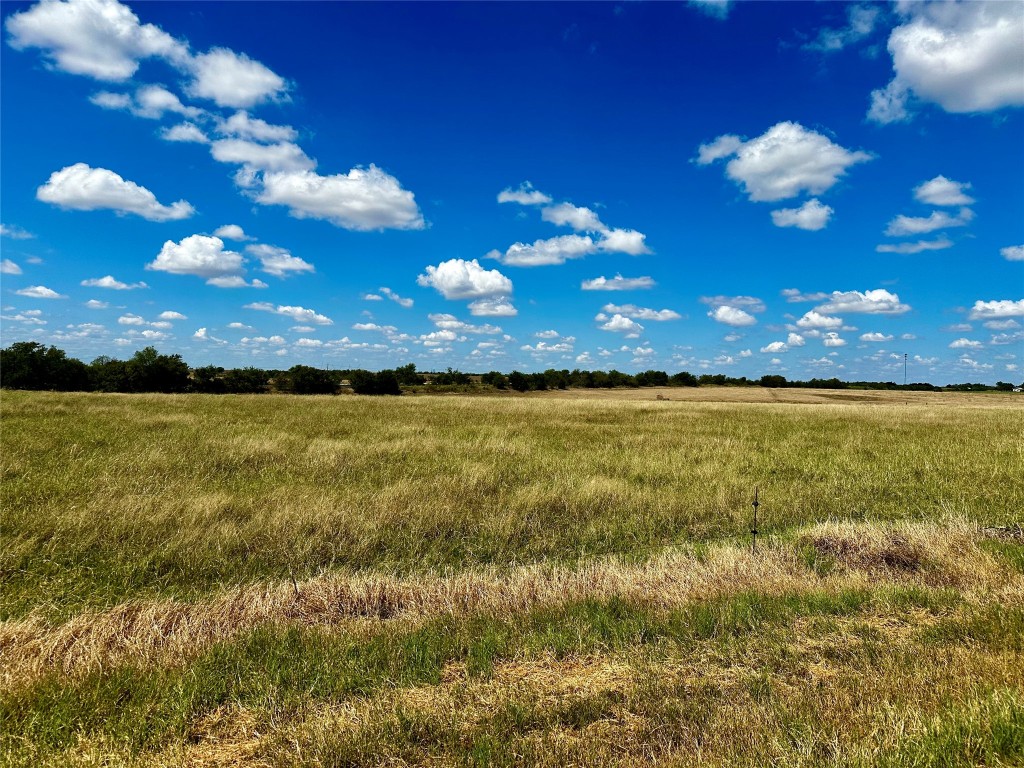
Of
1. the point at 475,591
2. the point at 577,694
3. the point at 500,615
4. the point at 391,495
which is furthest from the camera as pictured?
the point at 391,495

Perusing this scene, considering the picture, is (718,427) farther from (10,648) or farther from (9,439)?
(9,439)

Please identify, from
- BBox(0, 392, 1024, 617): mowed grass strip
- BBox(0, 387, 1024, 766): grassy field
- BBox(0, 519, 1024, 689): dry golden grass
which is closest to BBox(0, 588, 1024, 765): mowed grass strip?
BBox(0, 387, 1024, 766): grassy field

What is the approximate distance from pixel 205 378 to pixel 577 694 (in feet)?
244

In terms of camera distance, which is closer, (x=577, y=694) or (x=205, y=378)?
(x=577, y=694)

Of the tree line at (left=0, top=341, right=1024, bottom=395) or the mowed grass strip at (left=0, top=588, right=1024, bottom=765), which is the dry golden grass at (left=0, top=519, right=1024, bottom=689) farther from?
the tree line at (left=0, top=341, right=1024, bottom=395)

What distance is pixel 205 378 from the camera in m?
66.8

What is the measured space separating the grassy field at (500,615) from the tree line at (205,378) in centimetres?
5940

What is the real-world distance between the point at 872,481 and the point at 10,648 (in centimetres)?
1479

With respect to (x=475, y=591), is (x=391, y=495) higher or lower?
higher

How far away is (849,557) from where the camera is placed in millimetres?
6941

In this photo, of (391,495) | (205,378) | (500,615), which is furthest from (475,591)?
(205,378)

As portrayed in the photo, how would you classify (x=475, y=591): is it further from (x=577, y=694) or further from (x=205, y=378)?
(x=205, y=378)

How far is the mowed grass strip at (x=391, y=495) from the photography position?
7.38m

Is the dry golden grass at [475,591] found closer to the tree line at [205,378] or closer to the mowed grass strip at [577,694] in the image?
the mowed grass strip at [577,694]
